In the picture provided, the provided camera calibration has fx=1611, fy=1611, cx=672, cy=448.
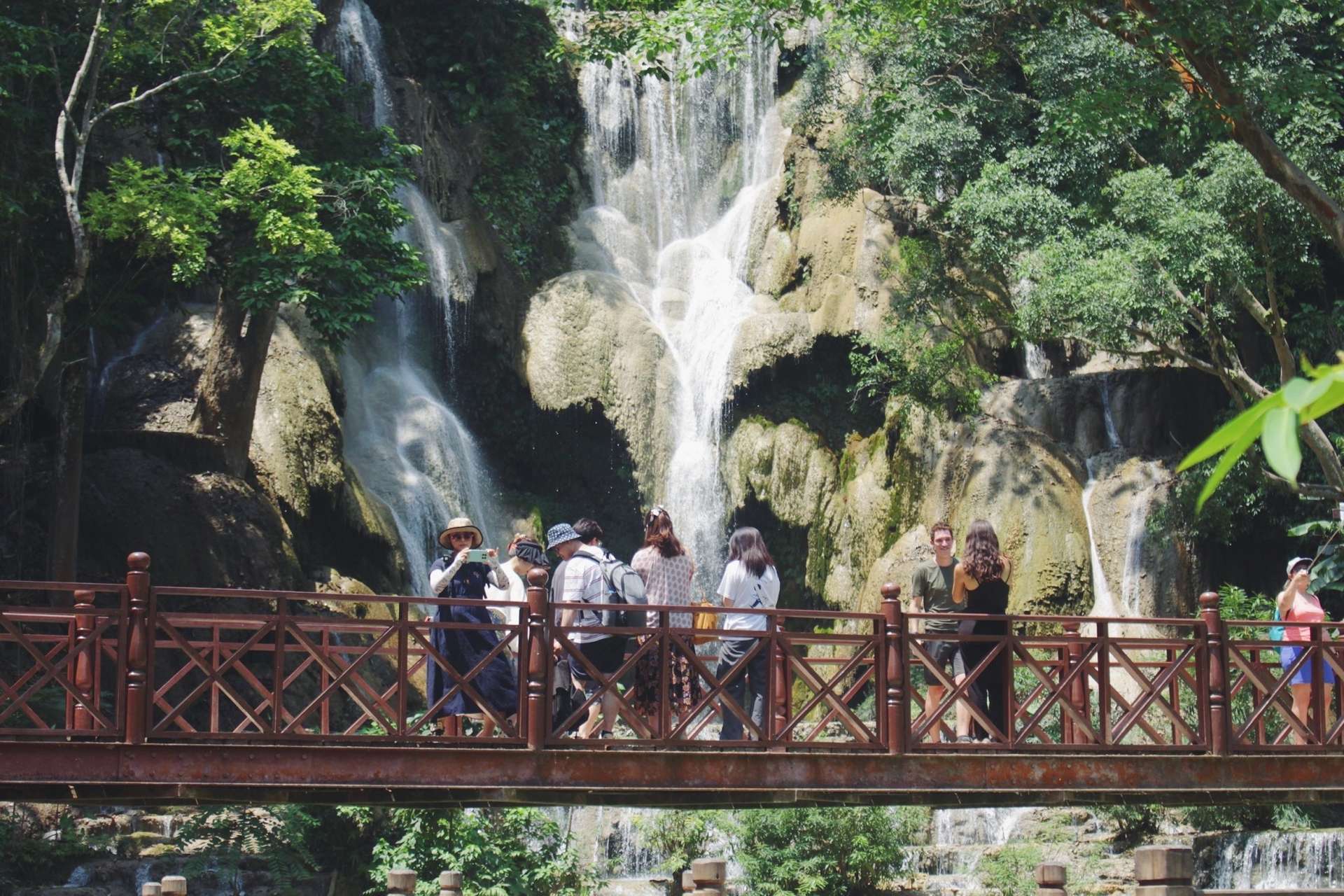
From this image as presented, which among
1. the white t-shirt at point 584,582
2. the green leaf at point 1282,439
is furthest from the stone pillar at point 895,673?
the green leaf at point 1282,439

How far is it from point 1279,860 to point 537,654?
10.9 meters

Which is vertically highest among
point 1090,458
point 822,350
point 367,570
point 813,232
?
point 813,232

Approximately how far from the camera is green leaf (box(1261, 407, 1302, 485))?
7.45ft

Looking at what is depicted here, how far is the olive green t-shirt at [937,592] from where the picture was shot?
11211 millimetres

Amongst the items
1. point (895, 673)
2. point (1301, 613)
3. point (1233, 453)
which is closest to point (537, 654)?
point (895, 673)

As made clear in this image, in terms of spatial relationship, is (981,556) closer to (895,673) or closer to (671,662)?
(895,673)

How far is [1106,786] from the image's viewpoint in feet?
36.3

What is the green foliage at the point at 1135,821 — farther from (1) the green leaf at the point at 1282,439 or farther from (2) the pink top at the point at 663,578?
(1) the green leaf at the point at 1282,439

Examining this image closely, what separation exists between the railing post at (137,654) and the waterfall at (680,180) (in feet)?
60.2

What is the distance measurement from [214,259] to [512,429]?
758 centimetres

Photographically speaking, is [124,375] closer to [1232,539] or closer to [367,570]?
[367,570]

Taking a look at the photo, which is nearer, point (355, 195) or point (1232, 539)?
point (355, 195)

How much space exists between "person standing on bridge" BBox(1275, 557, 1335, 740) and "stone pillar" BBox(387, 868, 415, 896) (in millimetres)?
7142

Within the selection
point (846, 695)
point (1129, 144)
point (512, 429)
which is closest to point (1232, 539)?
point (1129, 144)
